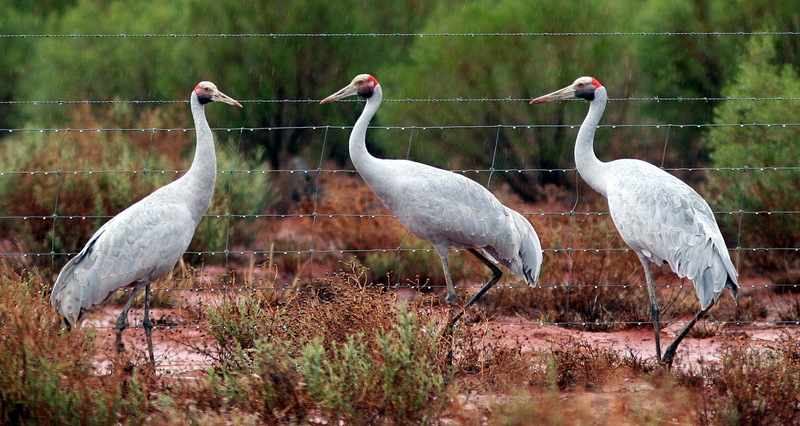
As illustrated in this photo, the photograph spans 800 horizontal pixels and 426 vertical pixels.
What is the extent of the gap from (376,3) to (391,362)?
1396 cm

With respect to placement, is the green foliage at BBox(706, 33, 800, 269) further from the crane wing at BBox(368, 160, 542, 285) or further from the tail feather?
the crane wing at BBox(368, 160, 542, 285)

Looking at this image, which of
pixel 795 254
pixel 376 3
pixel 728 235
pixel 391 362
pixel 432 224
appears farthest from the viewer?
pixel 376 3

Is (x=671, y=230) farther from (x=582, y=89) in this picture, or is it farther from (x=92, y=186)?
(x=92, y=186)

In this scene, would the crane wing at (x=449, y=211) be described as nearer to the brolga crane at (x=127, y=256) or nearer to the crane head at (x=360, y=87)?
the crane head at (x=360, y=87)

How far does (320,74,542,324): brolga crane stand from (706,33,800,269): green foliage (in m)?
3.17

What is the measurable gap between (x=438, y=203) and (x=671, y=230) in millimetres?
1568

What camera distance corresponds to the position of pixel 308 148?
16.9 meters

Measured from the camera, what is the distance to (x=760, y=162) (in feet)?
34.5

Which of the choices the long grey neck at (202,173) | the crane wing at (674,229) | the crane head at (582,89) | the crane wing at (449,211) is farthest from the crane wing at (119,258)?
the crane wing at (674,229)

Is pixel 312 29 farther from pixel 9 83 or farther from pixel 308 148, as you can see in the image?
pixel 9 83

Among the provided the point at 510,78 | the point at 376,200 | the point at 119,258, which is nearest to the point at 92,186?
the point at 119,258

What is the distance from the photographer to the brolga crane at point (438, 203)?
700cm

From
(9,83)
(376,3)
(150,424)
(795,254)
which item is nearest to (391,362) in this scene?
(150,424)

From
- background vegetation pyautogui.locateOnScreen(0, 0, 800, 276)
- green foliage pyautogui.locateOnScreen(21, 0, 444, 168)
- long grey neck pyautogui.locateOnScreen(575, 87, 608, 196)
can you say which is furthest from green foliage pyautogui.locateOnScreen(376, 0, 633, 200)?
long grey neck pyautogui.locateOnScreen(575, 87, 608, 196)
